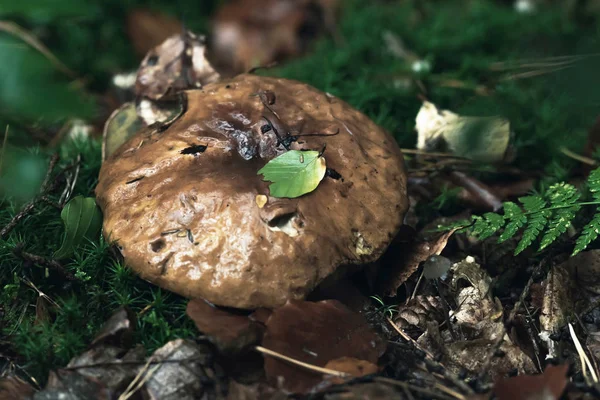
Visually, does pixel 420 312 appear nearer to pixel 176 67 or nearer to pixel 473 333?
pixel 473 333

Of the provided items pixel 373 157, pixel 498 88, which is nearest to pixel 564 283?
pixel 373 157

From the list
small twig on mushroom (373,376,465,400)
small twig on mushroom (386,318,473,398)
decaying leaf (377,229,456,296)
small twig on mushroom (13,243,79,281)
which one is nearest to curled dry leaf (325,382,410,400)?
small twig on mushroom (373,376,465,400)

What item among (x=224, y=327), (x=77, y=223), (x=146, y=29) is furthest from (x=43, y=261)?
(x=146, y=29)

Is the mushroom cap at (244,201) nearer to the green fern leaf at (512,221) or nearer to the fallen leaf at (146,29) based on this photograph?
the green fern leaf at (512,221)

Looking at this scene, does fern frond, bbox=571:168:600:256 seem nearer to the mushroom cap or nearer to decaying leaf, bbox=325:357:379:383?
the mushroom cap

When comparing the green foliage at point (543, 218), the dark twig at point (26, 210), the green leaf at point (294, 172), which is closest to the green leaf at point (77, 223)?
the dark twig at point (26, 210)

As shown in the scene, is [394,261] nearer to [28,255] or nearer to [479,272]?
[479,272]
